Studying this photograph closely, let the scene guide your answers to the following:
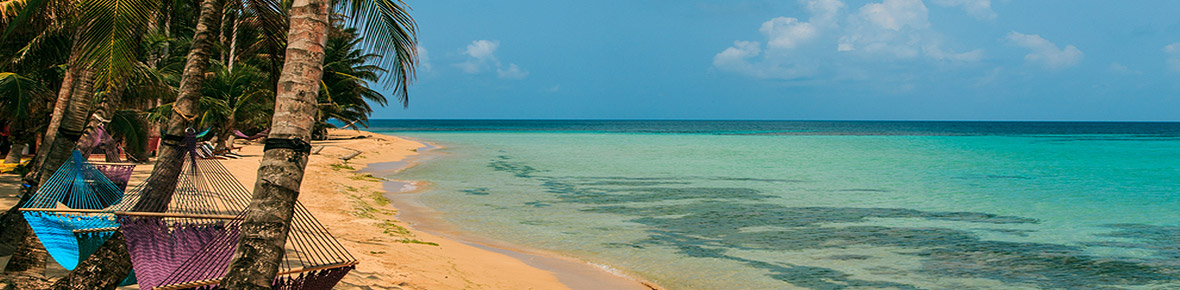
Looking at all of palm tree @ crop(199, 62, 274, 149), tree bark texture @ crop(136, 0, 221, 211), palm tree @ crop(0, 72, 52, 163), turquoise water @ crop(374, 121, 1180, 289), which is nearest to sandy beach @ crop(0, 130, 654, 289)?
turquoise water @ crop(374, 121, 1180, 289)

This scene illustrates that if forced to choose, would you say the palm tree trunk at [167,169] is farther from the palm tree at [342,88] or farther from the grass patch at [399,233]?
the palm tree at [342,88]

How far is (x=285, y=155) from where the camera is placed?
3.13 meters

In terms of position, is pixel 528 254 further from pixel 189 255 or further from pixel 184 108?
pixel 189 255

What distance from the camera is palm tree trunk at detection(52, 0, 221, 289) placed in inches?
156

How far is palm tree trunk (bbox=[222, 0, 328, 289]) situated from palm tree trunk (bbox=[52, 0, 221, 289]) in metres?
1.32

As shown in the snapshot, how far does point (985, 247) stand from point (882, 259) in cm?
181

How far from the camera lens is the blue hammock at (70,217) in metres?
4.14

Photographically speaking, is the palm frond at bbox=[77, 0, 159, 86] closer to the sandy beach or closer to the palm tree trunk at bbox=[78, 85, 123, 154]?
the palm tree trunk at bbox=[78, 85, 123, 154]

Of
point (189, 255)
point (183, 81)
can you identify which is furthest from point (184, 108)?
point (189, 255)

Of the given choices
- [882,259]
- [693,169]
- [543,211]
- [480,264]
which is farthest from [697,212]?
[693,169]

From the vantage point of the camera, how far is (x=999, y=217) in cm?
1156

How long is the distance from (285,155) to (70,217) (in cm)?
214

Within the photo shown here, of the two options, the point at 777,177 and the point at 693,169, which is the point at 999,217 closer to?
the point at 777,177

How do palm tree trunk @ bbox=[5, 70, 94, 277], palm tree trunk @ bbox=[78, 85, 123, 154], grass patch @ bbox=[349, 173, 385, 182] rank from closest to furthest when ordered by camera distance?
palm tree trunk @ bbox=[5, 70, 94, 277] < palm tree trunk @ bbox=[78, 85, 123, 154] < grass patch @ bbox=[349, 173, 385, 182]
